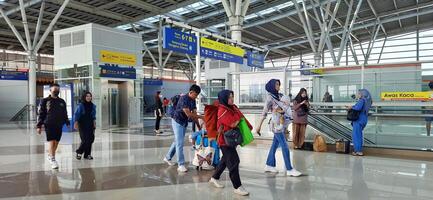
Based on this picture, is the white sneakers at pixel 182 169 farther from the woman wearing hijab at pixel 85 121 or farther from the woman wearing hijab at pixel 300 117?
the woman wearing hijab at pixel 300 117

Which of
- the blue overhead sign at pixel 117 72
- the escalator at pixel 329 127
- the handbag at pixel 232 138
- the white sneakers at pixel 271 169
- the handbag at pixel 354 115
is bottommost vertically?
the white sneakers at pixel 271 169

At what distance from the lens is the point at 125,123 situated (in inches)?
658

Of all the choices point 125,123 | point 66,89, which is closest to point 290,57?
point 125,123

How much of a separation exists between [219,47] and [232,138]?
6291 mm

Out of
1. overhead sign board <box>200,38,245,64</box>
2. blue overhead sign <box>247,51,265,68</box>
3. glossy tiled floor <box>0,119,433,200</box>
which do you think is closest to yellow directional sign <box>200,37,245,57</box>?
overhead sign board <box>200,38,245,64</box>

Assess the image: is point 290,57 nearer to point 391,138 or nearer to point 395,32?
Answer: point 395,32

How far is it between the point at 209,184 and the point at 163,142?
5393mm

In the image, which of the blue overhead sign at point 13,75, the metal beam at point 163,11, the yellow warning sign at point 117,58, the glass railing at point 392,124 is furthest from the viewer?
the blue overhead sign at point 13,75

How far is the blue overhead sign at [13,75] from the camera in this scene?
2325cm

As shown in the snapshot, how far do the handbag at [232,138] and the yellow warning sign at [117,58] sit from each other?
11933 millimetres

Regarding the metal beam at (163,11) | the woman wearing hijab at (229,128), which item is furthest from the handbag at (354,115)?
the metal beam at (163,11)

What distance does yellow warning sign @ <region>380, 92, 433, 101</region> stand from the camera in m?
7.60

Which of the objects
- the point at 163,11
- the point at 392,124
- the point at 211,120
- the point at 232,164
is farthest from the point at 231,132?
the point at 163,11

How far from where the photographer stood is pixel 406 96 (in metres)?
7.86
